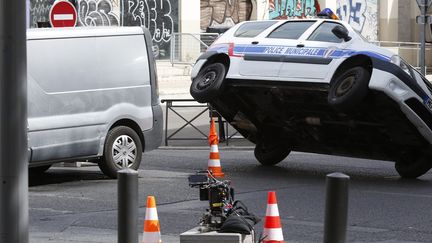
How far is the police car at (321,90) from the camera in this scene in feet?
42.2

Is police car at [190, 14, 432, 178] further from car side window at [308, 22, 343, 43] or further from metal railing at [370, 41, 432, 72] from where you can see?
metal railing at [370, 41, 432, 72]

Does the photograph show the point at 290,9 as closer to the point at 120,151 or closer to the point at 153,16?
the point at 153,16

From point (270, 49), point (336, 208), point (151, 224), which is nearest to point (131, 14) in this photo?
point (270, 49)

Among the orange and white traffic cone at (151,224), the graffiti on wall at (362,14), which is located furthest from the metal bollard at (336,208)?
the graffiti on wall at (362,14)

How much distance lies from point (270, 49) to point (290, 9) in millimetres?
26962

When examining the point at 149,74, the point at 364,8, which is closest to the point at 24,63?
the point at 149,74

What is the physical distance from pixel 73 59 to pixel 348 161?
18.8ft

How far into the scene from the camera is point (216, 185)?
799cm

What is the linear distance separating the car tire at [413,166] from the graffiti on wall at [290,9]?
2514cm

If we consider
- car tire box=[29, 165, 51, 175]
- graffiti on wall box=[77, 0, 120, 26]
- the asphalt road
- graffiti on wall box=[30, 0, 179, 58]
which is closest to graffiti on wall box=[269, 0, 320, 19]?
graffiti on wall box=[30, 0, 179, 58]

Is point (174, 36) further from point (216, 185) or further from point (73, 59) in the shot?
point (216, 185)

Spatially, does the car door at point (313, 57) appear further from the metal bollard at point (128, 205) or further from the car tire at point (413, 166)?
the metal bollard at point (128, 205)

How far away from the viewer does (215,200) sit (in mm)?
7961

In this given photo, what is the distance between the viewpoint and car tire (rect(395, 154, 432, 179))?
13.9 meters
